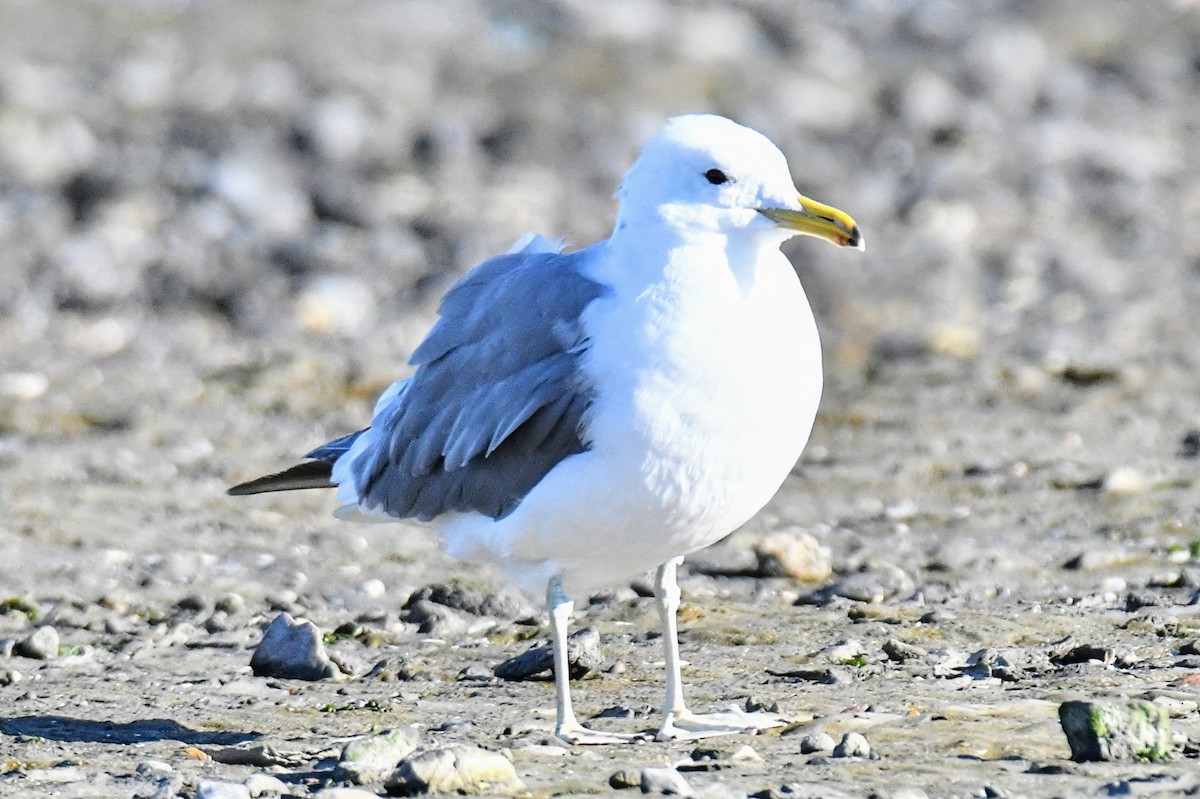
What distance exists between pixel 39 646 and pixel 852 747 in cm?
278

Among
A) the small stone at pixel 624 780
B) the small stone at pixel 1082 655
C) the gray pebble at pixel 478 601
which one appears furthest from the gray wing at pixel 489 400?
the small stone at pixel 1082 655

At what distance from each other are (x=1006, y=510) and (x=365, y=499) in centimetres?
300

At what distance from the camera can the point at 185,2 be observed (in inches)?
618

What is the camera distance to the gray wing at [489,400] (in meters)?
4.96

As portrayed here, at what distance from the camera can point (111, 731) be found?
502cm

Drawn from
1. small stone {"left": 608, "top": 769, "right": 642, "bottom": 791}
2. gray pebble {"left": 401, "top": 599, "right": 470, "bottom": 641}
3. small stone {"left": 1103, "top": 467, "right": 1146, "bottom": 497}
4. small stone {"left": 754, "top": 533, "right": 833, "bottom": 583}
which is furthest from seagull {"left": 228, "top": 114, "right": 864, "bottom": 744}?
small stone {"left": 1103, "top": 467, "right": 1146, "bottom": 497}

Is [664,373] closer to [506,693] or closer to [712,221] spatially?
[712,221]

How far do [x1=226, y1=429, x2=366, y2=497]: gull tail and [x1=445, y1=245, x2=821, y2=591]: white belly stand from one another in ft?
4.31

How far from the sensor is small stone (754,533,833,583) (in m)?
6.70

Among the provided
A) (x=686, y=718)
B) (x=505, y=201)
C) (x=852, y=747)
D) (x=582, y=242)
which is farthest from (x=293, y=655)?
(x=505, y=201)

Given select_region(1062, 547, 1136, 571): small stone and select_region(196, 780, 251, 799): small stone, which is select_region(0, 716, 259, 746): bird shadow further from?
select_region(1062, 547, 1136, 571): small stone

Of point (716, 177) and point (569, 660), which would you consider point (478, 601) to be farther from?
point (716, 177)

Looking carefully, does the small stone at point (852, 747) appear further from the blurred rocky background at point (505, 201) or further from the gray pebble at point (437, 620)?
the blurred rocky background at point (505, 201)

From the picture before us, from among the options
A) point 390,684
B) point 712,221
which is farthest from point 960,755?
point 390,684
